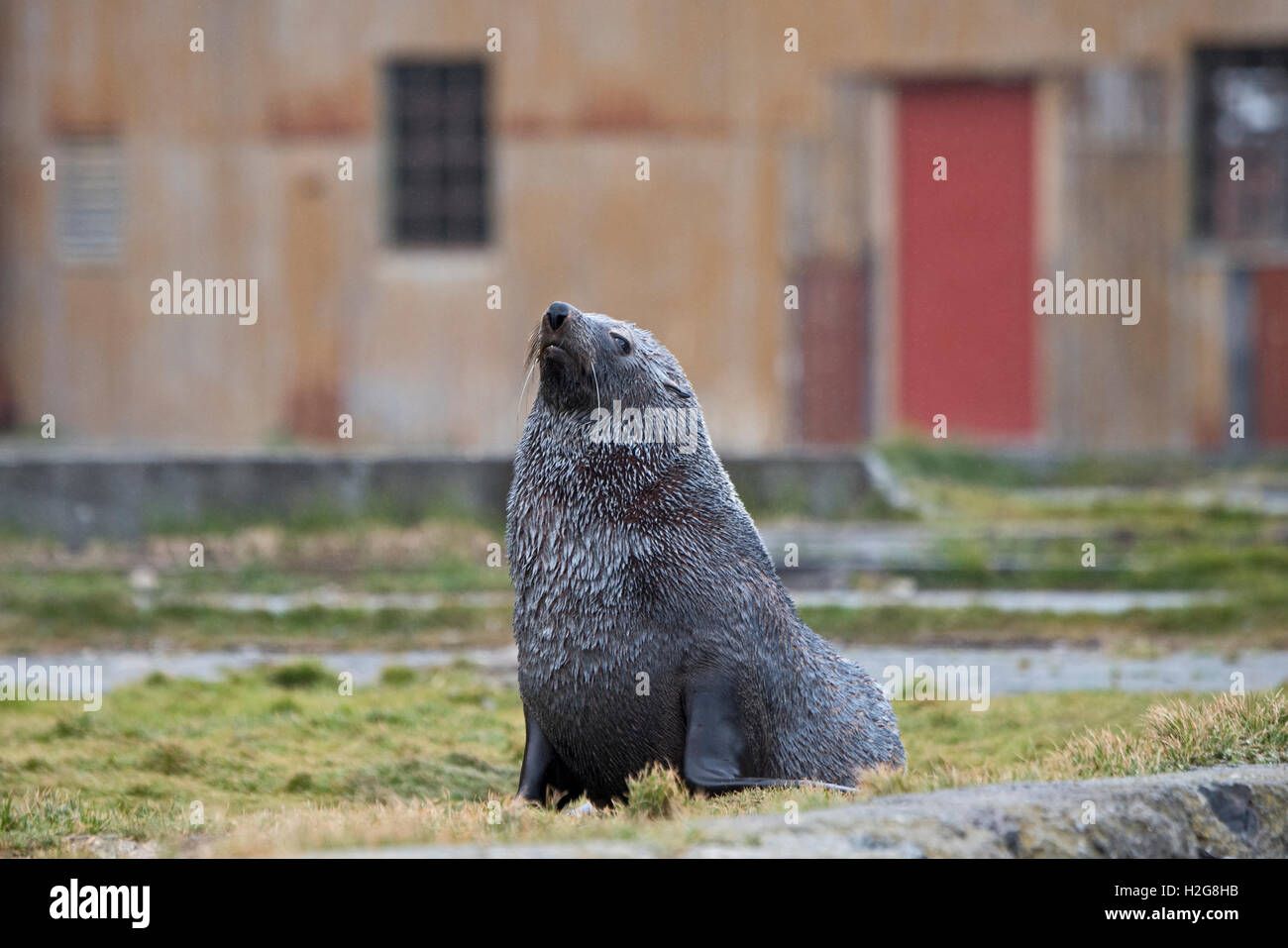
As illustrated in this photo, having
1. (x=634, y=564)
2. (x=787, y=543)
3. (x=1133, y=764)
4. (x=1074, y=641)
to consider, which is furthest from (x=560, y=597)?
(x=787, y=543)

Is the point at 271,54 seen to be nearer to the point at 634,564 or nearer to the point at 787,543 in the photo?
the point at 787,543

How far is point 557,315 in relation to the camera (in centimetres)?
571

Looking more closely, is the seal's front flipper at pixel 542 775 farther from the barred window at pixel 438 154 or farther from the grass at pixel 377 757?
the barred window at pixel 438 154

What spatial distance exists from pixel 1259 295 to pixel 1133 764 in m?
14.6

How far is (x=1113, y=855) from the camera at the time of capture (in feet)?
15.5

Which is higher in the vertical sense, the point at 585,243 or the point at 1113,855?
the point at 585,243

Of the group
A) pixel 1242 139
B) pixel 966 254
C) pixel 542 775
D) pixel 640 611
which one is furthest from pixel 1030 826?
pixel 1242 139

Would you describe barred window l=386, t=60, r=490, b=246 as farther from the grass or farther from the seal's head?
the seal's head

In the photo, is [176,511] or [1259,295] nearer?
[176,511]

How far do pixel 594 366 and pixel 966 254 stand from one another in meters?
14.0

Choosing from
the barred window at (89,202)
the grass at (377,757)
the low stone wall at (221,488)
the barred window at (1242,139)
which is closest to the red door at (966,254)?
the barred window at (1242,139)

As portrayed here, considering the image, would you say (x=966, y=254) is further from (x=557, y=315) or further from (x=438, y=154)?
(x=557, y=315)

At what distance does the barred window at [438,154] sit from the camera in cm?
1991

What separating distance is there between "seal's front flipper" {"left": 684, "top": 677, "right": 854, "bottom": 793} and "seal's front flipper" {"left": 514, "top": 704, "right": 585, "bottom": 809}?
20.5 inches
